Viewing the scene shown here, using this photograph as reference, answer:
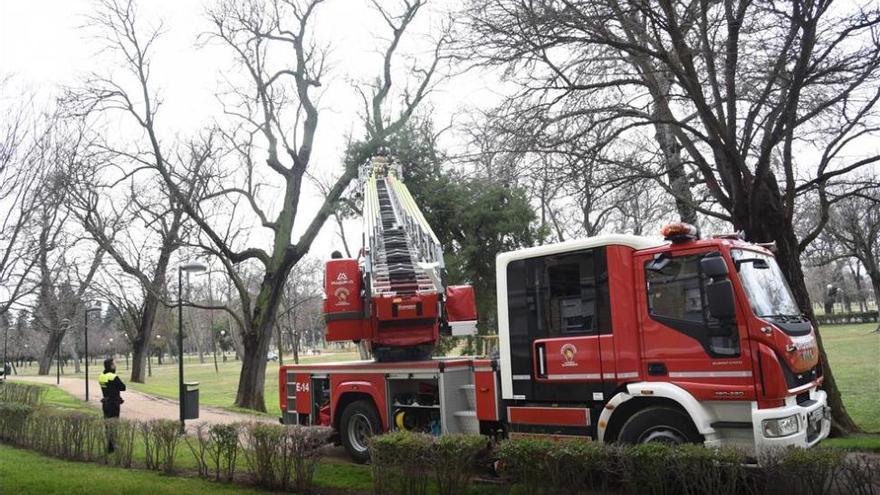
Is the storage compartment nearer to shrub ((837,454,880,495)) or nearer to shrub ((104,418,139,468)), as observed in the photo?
shrub ((104,418,139,468))

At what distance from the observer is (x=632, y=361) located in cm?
743

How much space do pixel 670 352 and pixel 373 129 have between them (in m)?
17.3

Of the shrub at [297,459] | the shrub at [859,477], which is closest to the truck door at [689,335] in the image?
the shrub at [859,477]

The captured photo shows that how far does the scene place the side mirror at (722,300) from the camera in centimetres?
674

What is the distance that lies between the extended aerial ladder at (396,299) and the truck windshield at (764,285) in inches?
182

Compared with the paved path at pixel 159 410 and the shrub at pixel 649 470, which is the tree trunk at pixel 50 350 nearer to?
the paved path at pixel 159 410

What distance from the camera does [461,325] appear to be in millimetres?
10922

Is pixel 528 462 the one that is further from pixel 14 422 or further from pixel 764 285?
pixel 14 422

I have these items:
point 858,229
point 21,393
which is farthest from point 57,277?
point 858,229

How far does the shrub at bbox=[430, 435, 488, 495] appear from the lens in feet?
23.4

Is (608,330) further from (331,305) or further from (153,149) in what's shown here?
(153,149)

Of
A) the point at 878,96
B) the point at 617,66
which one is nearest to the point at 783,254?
the point at 878,96

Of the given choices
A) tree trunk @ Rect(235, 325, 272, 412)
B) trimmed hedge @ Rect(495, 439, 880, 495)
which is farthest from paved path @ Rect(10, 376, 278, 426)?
trimmed hedge @ Rect(495, 439, 880, 495)

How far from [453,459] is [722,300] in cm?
317
